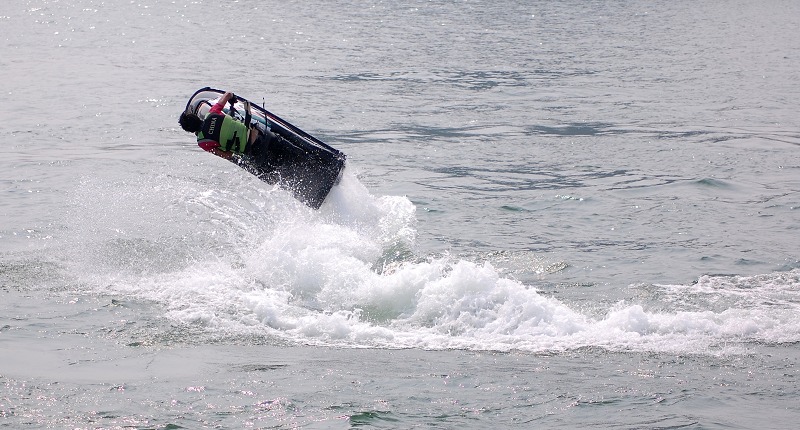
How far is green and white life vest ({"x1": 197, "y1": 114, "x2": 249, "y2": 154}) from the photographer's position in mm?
13859

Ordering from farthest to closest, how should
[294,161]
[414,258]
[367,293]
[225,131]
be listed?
[294,161]
[414,258]
[225,131]
[367,293]

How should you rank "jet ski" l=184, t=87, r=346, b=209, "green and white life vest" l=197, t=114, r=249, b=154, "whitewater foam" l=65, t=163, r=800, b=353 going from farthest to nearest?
"jet ski" l=184, t=87, r=346, b=209, "green and white life vest" l=197, t=114, r=249, b=154, "whitewater foam" l=65, t=163, r=800, b=353

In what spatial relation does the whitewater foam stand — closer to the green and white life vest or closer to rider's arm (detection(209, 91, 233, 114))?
the green and white life vest

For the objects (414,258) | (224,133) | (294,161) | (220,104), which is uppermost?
(220,104)

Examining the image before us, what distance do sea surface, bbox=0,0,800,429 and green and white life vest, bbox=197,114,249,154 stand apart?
4.46 feet

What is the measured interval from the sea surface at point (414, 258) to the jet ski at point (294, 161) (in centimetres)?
32

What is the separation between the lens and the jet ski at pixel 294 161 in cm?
1452

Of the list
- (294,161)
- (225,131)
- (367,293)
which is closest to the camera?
(367,293)

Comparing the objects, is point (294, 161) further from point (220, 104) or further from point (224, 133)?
point (220, 104)

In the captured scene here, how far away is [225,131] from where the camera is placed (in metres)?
13.9

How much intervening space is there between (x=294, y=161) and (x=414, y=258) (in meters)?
2.12

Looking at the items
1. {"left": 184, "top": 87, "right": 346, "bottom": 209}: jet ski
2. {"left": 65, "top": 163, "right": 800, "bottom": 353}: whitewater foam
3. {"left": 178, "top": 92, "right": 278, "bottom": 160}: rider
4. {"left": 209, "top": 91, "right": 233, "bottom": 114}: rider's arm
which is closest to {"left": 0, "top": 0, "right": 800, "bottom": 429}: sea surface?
{"left": 65, "top": 163, "right": 800, "bottom": 353}: whitewater foam

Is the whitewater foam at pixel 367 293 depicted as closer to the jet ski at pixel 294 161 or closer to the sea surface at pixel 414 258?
the sea surface at pixel 414 258

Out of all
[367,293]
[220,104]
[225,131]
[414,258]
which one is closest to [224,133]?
[225,131]
